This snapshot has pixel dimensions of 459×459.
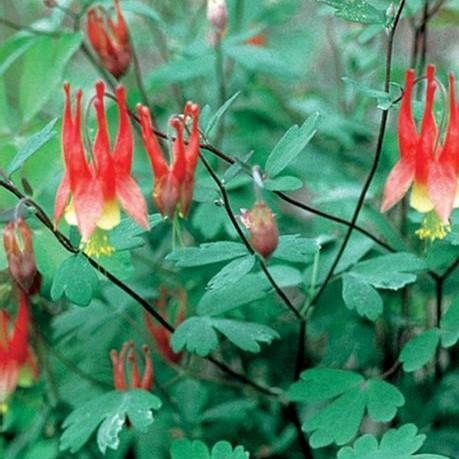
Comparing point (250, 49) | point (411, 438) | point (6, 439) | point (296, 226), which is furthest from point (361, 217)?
point (6, 439)

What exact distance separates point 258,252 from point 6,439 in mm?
714

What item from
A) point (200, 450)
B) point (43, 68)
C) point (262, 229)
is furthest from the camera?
point (43, 68)

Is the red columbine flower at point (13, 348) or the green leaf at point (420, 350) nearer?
the green leaf at point (420, 350)

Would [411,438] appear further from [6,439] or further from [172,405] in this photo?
[6,439]

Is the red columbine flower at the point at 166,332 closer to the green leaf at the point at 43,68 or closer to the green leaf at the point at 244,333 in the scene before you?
the green leaf at the point at 244,333

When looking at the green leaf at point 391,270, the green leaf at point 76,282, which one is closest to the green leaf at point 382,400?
the green leaf at point 391,270

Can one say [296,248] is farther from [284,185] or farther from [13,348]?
[13,348]

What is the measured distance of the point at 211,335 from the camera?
45.1 inches

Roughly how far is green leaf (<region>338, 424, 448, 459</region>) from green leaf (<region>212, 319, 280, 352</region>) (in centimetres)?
16

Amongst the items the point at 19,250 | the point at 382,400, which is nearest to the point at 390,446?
the point at 382,400

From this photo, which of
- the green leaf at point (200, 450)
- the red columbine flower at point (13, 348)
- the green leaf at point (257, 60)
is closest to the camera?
the green leaf at point (200, 450)

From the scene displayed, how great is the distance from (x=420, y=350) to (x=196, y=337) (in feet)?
0.81

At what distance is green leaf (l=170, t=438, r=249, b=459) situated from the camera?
1.10 meters

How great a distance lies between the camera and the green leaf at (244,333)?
115 cm
